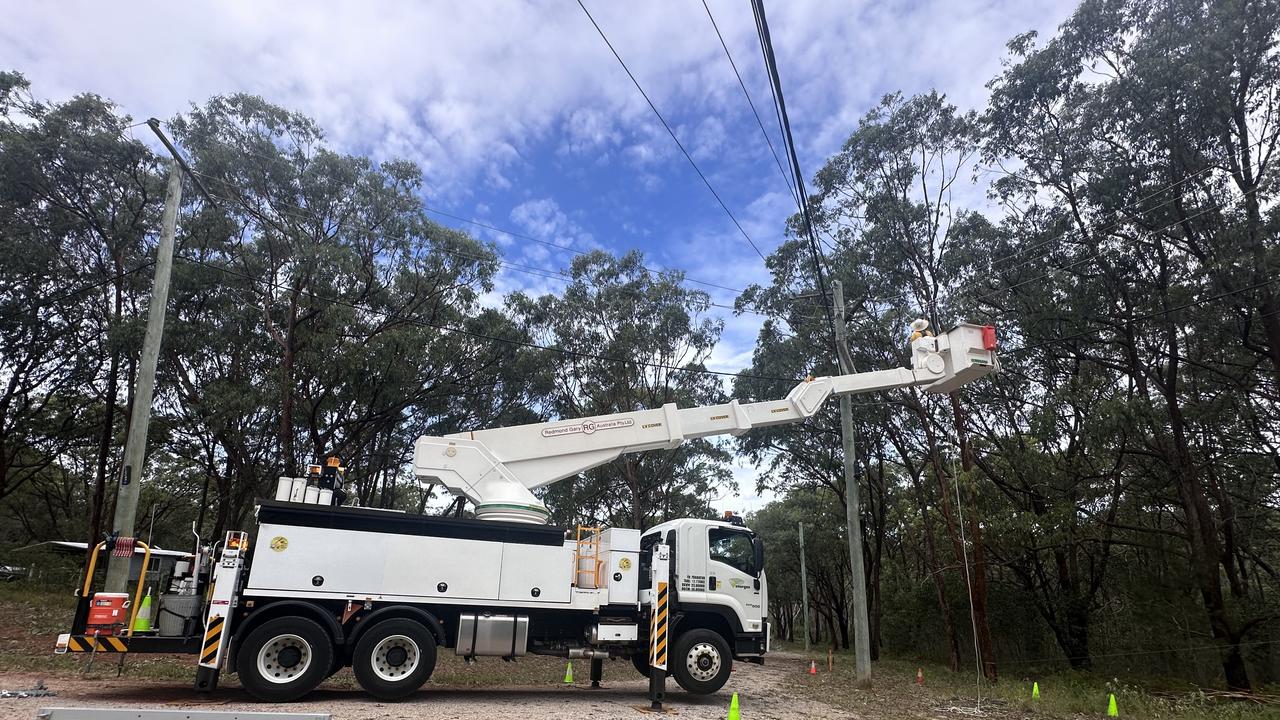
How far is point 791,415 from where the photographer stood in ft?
40.3

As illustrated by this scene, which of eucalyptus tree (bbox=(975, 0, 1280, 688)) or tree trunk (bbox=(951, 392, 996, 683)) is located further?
tree trunk (bbox=(951, 392, 996, 683))

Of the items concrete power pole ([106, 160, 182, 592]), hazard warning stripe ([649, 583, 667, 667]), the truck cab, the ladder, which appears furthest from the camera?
the truck cab

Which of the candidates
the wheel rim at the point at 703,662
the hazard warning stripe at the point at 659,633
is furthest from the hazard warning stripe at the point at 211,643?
the wheel rim at the point at 703,662

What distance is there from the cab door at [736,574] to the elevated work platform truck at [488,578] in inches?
1.0

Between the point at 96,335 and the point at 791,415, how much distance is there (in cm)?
2310

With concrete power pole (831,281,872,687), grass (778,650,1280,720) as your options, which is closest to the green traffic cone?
grass (778,650,1280,720)

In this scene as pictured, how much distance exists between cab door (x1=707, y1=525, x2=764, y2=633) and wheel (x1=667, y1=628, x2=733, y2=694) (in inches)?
23.0

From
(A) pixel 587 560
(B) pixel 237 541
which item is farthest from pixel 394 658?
(A) pixel 587 560

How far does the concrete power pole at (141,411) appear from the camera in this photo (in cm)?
1080

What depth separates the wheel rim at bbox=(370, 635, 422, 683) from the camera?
9516 mm

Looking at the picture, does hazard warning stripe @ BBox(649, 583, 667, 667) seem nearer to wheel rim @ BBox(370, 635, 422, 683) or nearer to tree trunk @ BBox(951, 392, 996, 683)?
wheel rim @ BBox(370, 635, 422, 683)

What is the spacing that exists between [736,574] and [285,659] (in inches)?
272

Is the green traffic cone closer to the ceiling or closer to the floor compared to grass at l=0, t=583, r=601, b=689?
closer to the ceiling

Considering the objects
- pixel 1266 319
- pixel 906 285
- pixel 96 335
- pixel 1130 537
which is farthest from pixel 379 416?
pixel 1130 537
